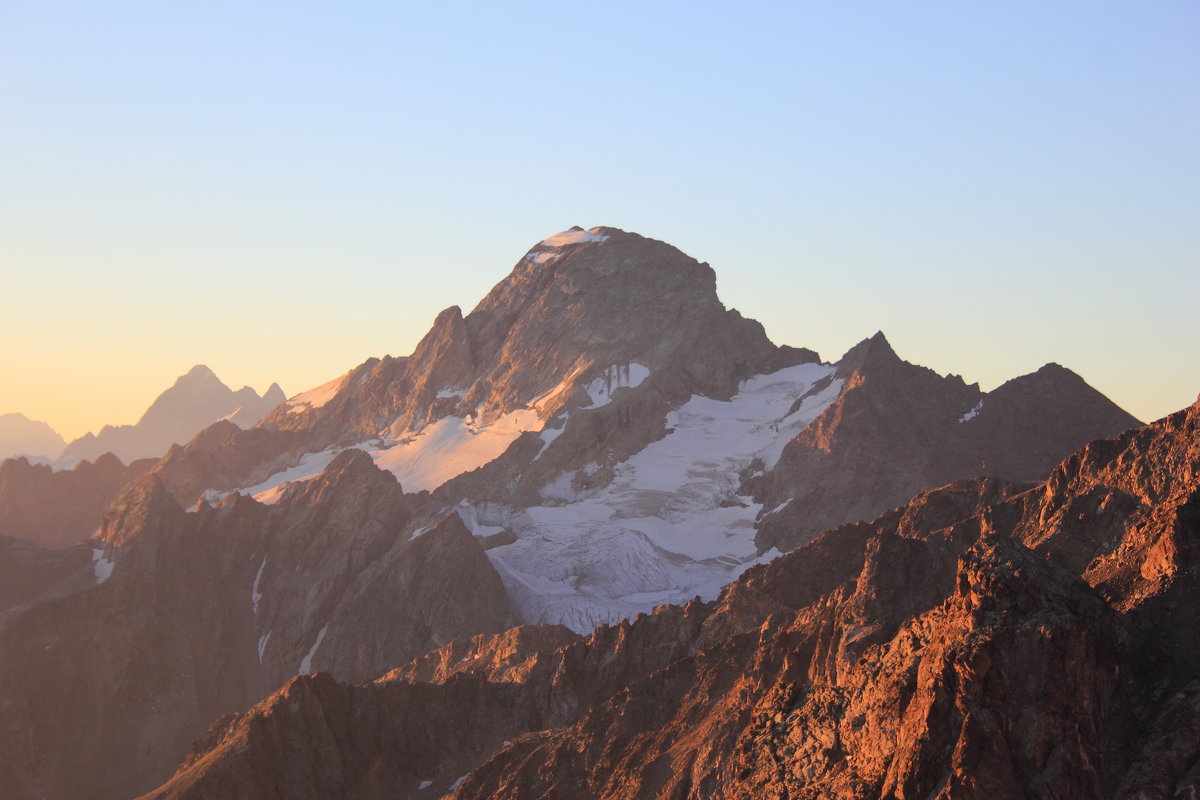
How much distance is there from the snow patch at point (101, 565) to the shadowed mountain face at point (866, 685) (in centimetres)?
5068

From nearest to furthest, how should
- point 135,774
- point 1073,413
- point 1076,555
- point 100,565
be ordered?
point 1076,555 → point 135,774 → point 100,565 → point 1073,413

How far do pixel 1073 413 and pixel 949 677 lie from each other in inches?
5765

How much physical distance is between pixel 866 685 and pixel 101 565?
13355 cm

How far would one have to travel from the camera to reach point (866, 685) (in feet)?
175

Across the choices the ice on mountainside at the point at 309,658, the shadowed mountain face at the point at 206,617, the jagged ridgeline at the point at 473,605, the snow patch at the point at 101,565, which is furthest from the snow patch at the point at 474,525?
the snow patch at the point at 101,565

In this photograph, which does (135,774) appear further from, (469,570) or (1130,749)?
(1130,749)

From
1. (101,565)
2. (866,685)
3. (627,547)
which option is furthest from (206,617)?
(866,685)

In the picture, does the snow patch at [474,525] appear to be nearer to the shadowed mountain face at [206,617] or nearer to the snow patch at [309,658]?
the shadowed mountain face at [206,617]

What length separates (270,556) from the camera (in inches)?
7328

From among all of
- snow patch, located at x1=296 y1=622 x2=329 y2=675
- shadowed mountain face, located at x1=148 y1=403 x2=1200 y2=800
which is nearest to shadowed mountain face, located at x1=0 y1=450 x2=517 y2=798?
snow patch, located at x1=296 y1=622 x2=329 y2=675

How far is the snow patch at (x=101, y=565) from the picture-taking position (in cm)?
17180

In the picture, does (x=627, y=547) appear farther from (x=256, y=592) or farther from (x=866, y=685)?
(x=866, y=685)

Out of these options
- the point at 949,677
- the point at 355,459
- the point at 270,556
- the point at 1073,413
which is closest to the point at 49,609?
the point at 270,556

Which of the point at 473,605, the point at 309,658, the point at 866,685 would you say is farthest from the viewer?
the point at 309,658
